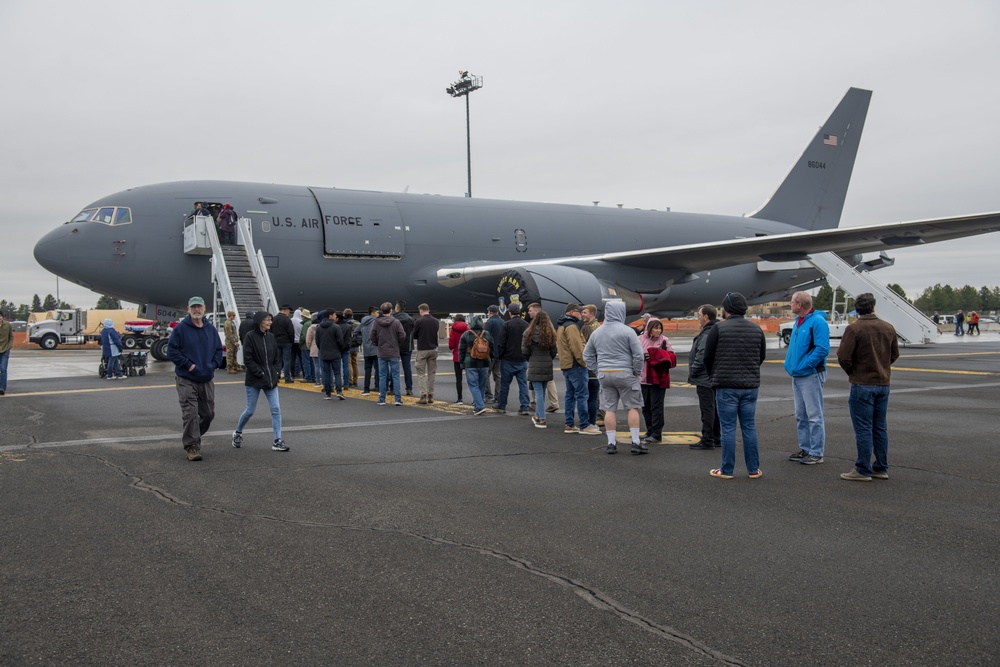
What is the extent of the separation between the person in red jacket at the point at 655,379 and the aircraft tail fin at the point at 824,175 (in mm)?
21436

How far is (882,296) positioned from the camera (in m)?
21.7

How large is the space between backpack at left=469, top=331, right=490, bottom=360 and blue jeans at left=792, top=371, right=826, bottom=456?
476 cm

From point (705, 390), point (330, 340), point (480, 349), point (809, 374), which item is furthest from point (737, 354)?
point (330, 340)

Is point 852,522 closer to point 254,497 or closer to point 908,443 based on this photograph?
point 908,443

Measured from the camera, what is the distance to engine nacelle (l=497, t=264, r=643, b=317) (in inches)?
684

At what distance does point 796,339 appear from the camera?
7.50 metres

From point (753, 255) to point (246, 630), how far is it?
18596mm

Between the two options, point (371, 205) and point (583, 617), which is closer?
point (583, 617)

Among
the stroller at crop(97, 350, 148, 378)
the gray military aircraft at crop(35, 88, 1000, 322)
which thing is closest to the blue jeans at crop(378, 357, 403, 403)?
the gray military aircraft at crop(35, 88, 1000, 322)

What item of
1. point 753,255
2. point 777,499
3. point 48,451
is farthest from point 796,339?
point 753,255

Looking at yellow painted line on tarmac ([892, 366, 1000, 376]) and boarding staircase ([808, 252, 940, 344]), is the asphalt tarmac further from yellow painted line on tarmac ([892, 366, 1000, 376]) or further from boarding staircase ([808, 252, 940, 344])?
boarding staircase ([808, 252, 940, 344])

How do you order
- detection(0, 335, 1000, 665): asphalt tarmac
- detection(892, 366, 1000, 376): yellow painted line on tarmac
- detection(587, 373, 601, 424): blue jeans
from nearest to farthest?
1. detection(0, 335, 1000, 665): asphalt tarmac
2. detection(587, 373, 601, 424): blue jeans
3. detection(892, 366, 1000, 376): yellow painted line on tarmac

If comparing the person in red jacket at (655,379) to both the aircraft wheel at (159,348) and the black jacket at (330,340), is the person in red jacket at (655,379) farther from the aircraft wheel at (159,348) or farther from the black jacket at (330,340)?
the aircraft wheel at (159,348)

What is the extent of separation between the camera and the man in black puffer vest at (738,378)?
677 centimetres
